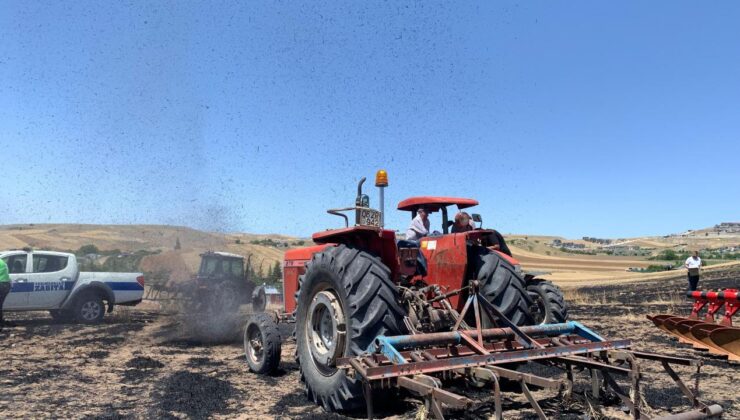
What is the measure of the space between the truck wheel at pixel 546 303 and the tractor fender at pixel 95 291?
10.1m

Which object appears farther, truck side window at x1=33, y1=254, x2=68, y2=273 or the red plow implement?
truck side window at x1=33, y1=254, x2=68, y2=273

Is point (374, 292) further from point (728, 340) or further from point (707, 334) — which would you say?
point (707, 334)

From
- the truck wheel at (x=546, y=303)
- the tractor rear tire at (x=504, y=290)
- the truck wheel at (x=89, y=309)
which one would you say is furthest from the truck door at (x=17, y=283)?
the tractor rear tire at (x=504, y=290)

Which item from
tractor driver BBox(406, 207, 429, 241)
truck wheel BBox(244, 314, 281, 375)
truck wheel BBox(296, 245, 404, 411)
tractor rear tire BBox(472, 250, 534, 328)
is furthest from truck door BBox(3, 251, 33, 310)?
tractor rear tire BBox(472, 250, 534, 328)

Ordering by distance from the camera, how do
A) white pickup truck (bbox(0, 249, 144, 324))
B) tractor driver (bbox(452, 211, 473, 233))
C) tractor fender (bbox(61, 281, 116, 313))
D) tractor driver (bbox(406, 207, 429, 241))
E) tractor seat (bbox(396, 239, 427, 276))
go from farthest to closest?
1. tractor fender (bbox(61, 281, 116, 313))
2. white pickup truck (bbox(0, 249, 144, 324))
3. tractor driver (bbox(406, 207, 429, 241))
4. tractor driver (bbox(452, 211, 473, 233))
5. tractor seat (bbox(396, 239, 427, 276))

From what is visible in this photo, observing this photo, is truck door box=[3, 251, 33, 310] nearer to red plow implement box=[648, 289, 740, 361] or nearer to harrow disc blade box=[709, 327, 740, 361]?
red plow implement box=[648, 289, 740, 361]

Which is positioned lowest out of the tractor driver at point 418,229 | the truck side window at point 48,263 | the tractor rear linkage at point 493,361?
the tractor rear linkage at point 493,361

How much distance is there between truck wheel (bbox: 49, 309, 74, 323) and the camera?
43.3 feet

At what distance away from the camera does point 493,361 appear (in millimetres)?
4148

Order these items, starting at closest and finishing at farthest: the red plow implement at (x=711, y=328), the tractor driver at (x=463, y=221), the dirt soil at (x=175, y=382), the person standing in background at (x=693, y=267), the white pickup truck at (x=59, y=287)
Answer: the dirt soil at (x=175, y=382), the tractor driver at (x=463, y=221), the red plow implement at (x=711, y=328), the white pickup truck at (x=59, y=287), the person standing in background at (x=693, y=267)

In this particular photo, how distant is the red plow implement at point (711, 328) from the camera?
27.6 feet

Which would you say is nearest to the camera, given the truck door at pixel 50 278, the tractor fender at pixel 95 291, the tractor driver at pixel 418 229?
the tractor driver at pixel 418 229

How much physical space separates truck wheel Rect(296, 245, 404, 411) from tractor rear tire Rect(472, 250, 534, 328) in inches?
45.6

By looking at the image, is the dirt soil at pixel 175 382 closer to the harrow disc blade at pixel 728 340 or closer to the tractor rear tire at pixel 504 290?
the harrow disc blade at pixel 728 340
